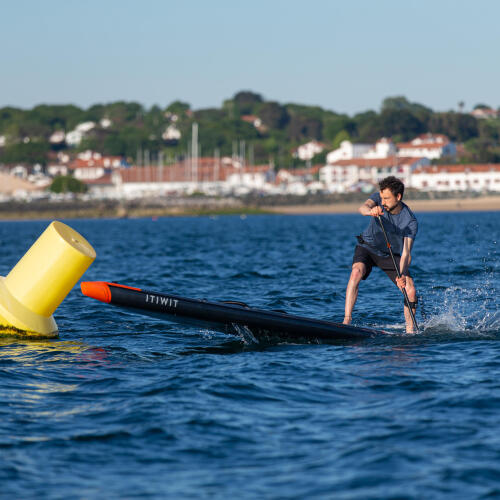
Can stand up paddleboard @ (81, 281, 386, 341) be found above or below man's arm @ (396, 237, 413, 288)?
below

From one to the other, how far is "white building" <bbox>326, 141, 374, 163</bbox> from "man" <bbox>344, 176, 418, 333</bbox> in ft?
524

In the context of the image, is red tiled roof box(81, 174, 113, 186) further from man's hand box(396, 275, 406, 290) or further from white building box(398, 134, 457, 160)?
man's hand box(396, 275, 406, 290)

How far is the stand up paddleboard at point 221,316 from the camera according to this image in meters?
9.85

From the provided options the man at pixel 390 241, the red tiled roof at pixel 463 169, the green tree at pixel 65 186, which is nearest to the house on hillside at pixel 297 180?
the red tiled roof at pixel 463 169

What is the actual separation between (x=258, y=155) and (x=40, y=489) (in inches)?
7361

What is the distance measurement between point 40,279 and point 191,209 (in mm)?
102094

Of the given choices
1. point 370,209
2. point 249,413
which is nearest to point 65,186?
point 370,209

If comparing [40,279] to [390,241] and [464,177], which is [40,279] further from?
[464,177]

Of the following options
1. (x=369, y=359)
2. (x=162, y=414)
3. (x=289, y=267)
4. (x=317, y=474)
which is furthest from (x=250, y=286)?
(x=317, y=474)

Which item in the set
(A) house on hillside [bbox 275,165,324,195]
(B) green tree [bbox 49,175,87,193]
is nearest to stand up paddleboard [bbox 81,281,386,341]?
(A) house on hillside [bbox 275,165,324,195]

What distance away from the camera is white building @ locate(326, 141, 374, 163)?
170 meters

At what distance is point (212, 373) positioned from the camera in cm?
891

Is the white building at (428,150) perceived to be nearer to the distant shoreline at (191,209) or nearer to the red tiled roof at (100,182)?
the distant shoreline at (191,209)

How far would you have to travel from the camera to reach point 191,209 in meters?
112
